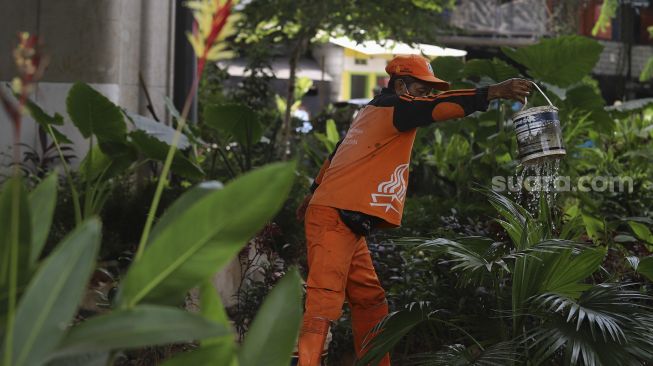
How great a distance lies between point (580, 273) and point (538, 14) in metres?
29.5

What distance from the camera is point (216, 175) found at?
10.1 meters

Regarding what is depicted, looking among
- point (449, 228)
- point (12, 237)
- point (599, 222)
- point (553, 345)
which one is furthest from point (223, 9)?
point (599, 222)

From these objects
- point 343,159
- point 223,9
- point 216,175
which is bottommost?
point 216,175

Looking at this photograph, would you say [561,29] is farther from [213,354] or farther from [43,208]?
[213,354]

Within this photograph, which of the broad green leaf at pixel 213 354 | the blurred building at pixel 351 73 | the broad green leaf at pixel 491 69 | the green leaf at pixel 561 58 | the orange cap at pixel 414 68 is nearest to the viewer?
the broad green leaf at pixel 213 354

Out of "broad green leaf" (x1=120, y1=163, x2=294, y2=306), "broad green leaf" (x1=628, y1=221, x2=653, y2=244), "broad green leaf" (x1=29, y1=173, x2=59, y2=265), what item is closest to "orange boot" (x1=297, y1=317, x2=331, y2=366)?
"broad green leaf" (x1=628, y1=221, x2=653, y2=244)

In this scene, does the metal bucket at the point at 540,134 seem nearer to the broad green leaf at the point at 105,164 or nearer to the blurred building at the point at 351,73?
the broad green leaf at the point at 105,164

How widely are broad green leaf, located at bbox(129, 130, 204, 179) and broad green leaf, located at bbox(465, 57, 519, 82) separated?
8.64 ft

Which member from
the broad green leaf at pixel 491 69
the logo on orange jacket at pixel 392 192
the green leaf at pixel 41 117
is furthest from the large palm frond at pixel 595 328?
the broad green leaf at pixel 491 69

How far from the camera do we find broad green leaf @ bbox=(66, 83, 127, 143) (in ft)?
25.9

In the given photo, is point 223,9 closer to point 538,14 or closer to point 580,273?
point 580,273

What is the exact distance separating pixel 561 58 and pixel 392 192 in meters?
→ 4.79

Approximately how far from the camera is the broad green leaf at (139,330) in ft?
6.52

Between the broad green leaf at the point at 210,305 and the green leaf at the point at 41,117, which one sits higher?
the broad green leaf at the point at 210,305
